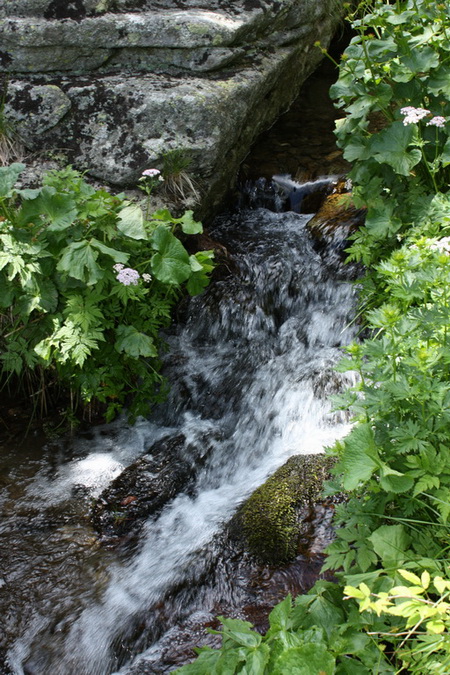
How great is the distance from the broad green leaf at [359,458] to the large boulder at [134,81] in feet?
11.0

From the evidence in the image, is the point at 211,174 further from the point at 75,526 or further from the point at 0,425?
the point at 75,526

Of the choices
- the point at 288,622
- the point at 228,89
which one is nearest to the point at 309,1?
the point at 228,89

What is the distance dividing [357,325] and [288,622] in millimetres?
2932

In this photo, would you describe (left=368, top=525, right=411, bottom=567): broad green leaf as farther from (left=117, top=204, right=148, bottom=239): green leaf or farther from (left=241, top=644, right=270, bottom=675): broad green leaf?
(left=117, top=204, right=148, bottom=239): green leaf

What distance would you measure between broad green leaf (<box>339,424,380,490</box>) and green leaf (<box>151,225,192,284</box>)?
1.72m

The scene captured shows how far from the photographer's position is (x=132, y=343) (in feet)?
11.4

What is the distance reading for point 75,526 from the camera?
344 cm

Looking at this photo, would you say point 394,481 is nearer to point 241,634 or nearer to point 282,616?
point 282,616

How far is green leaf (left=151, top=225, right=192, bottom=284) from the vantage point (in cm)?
338

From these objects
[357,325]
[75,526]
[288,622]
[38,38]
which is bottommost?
[75,526]

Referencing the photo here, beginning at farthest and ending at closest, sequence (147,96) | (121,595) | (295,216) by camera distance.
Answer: (295,216) → (147,96) → (121,595)

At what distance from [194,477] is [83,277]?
4.79ft

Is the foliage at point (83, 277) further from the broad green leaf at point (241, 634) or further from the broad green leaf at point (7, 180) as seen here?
the broad green leaf at point (241, 634)

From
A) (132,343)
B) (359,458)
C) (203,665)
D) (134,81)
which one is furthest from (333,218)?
(203,665)
